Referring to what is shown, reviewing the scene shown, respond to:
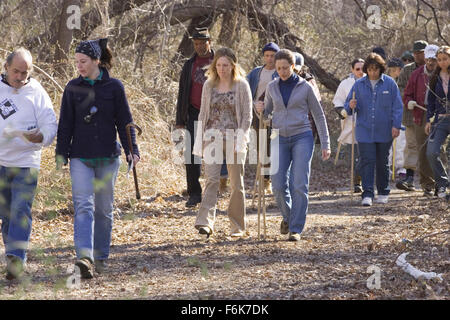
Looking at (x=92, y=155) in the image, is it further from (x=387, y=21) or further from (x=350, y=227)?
(x=387, y=21)

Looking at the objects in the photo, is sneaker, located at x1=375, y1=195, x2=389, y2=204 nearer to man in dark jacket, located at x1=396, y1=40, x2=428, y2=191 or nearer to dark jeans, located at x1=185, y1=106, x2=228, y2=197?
man in dark jacket, located at x1=396, y1=40, x2=428, y2=191

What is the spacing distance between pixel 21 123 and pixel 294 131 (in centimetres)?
297

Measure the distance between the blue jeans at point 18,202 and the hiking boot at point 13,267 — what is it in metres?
0.04

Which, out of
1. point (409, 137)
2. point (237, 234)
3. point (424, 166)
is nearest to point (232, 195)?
point (237, 234)

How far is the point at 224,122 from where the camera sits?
9133 mm

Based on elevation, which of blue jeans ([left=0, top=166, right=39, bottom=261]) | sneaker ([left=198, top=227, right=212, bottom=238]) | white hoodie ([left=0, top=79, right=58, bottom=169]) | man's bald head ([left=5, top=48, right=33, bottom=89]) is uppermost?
man's bald head ([left=5, top=48, right=33, bottom=89])

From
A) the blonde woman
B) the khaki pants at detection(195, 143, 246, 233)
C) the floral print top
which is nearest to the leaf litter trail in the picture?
the khaki pants at detection(195, 143, 246, 233)

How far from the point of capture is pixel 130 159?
24.8 feet

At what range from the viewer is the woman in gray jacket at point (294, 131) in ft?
29.5

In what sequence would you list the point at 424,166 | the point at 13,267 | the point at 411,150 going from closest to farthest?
the point at 13,267 → the point at 424,166 → the point at 411,150

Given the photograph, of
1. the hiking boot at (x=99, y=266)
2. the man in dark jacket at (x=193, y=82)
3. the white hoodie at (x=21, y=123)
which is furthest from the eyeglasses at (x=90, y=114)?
the man in dark jacket at (x=193, y=82)

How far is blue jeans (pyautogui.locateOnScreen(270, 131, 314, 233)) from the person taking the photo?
8.99m

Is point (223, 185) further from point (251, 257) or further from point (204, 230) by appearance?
point (251, 257)

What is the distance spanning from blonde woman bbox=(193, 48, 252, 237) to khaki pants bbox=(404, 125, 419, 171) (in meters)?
5.77
